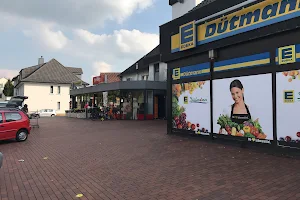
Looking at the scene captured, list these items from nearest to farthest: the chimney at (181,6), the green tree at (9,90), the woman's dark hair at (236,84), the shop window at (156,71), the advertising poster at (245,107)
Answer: the advertising poster at (245,107) → the woman's dark hair at (236,84) → the chimney at (181,6) → the shop window at (156,71) → the green tree at (9,90)

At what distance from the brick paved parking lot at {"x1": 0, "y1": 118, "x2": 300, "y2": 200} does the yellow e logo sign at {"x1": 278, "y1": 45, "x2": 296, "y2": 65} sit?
9.69 ft

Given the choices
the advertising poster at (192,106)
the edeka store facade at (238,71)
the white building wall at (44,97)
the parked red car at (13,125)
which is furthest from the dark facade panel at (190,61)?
the white building wall at (44,97)

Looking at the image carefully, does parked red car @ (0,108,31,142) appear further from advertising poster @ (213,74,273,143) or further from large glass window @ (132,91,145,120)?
large glass window @ (132,91,145,120)

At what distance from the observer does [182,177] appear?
5.86 metres

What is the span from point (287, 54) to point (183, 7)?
17948 millimetres

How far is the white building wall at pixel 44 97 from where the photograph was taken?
44250mm

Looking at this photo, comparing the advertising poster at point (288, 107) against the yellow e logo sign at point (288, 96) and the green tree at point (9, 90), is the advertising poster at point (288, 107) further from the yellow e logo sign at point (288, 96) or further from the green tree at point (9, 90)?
the green tree at point (9, 90)

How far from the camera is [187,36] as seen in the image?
451 inches

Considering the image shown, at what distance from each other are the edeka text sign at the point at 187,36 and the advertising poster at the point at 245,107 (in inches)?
80.5

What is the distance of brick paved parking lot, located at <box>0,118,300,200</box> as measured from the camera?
15.9 ft

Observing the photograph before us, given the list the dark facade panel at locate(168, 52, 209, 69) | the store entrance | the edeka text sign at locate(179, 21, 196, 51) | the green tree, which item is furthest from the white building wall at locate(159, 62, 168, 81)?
the green tree

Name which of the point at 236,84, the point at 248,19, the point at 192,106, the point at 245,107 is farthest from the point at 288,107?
the point at 192,106

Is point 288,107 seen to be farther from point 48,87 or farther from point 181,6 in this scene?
point 48,87

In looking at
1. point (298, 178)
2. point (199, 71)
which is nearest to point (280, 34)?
point (199, 71)
